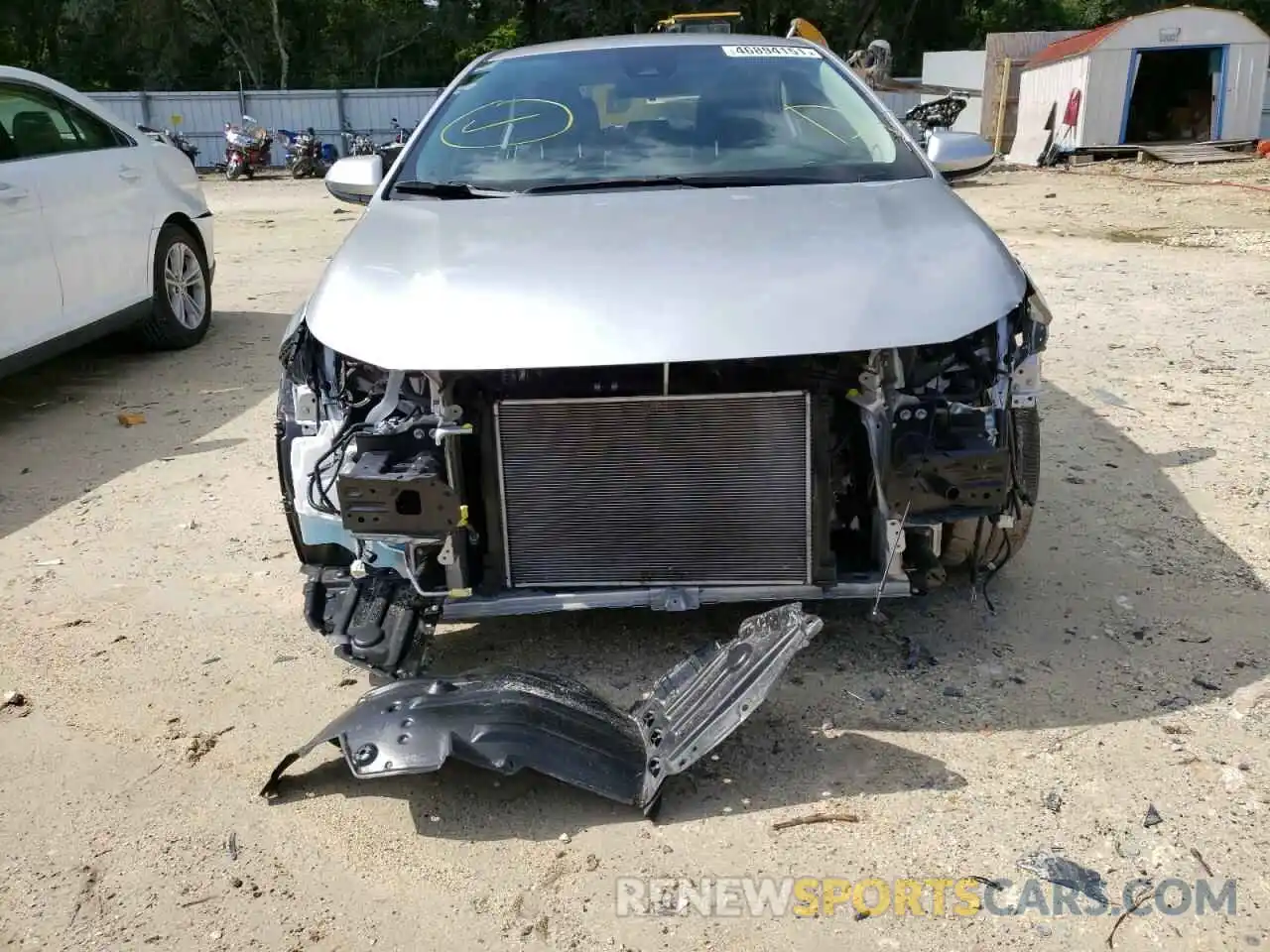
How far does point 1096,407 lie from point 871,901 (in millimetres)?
3828

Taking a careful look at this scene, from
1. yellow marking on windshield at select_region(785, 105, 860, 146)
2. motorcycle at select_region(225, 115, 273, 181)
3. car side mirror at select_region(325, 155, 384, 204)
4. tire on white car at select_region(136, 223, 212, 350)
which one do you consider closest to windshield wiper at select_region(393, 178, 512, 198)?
car side mirror at select_region(325, 155, 384, 204)

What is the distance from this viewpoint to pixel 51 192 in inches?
220

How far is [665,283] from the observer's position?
9.07 feet

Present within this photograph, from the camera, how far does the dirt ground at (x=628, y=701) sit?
2.28 meters

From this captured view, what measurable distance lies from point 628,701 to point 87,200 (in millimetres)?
4600

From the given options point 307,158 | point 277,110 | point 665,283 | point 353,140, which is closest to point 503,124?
point 665,283

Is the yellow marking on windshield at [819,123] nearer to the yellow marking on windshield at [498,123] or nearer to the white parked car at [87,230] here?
the yellow marking on windshield at [498,123]

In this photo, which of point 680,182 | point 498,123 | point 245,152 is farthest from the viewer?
point 245,152

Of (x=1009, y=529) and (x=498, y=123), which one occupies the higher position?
(x=498, y=123)

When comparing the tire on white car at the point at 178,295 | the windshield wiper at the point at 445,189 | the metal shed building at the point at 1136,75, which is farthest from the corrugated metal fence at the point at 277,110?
the windshield wiper at the point at 445,189

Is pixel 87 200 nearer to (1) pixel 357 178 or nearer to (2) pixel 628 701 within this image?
(1) pixel 357 178

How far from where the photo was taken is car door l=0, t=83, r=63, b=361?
17.2ft

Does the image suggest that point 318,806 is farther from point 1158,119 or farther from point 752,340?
point 1158,119

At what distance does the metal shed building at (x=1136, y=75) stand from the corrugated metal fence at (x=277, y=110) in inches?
178
